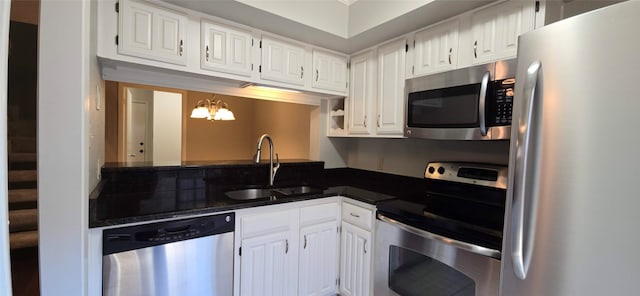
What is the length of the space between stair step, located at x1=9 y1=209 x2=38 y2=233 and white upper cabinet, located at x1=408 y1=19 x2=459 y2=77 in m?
3.76

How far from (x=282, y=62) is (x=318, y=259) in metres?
1.51

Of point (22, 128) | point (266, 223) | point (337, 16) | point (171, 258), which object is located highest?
point (337, 16)

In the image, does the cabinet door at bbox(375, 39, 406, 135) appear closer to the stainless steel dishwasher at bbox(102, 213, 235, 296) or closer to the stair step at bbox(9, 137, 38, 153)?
the stainless steel dishwasher at bbox(102, 213, 235, 296)

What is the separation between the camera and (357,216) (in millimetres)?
2035

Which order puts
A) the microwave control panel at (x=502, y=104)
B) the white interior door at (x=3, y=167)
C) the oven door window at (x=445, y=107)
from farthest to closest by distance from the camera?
the oven door window at (x=445, y=107), the microwave control panel at (x=502, y=104), the white interior door at (x=3, y=167)

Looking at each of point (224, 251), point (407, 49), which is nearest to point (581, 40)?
point (407, 49)

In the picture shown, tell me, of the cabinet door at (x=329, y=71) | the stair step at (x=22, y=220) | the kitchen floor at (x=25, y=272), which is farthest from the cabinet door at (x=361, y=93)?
the stair step at (x=22, y=220)

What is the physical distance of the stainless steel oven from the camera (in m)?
1.33

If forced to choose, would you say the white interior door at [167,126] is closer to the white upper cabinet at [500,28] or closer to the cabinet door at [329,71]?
the cabinet door at [329,71]

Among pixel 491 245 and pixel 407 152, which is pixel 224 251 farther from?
pixel 407 152

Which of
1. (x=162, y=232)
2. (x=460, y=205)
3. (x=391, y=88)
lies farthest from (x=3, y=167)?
(x=391, y=88)

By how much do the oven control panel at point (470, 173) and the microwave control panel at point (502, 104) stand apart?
36 centimetres

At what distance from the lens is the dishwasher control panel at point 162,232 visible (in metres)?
1.35

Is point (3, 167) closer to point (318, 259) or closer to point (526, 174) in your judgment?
point (526, 174)
